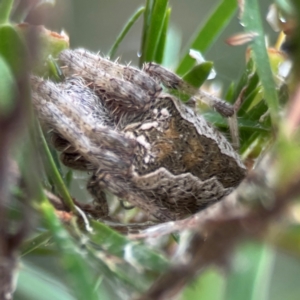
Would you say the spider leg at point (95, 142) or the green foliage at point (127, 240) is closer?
the green foliage at point (127, 240)

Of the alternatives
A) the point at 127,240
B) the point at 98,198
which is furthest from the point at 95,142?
the point at 127,240

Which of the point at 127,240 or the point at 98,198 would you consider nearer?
the point at 127,240

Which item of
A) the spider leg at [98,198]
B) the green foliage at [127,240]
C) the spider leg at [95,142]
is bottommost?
the spider leg at [98,198]

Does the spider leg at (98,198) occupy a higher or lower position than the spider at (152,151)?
lower

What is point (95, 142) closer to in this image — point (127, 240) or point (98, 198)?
point (98, 198)

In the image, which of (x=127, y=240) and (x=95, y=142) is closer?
(x=127, y=240)

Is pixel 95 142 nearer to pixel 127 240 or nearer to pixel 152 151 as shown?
pixel 152 151

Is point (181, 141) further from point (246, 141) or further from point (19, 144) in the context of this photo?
point (19, 144)

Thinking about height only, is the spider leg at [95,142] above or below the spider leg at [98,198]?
above

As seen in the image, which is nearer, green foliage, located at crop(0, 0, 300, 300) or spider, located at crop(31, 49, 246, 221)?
green foliage, located at crop(0, 0, 300, 300)
